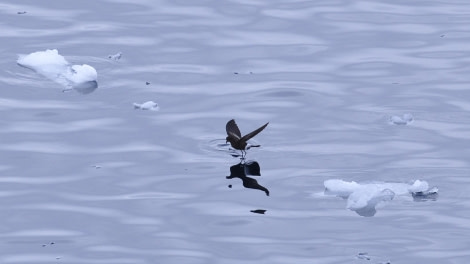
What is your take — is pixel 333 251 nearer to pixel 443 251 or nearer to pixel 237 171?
pixel 443 251

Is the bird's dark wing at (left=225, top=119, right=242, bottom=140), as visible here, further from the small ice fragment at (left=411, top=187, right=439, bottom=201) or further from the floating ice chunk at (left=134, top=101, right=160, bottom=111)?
the small ice fragment at (left=411, top=187, right=439, bottom=201)

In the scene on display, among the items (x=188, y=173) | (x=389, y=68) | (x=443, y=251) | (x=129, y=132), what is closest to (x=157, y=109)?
(x=129, y=132)

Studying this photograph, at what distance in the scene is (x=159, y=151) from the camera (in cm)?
907

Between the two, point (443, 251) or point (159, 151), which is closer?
point (443, 251)

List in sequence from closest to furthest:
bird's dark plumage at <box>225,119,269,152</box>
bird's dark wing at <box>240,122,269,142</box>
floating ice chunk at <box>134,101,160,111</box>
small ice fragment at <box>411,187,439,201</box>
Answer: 1. small ice fragment at <box>411,187,439,201</box>
2. bird's dark wing at <box>240,122,269,142</box>
3. bird's dark plumage at <box>225,119,269,152</box>
4. floating ice chunk at <box>134,101,160,111</box>

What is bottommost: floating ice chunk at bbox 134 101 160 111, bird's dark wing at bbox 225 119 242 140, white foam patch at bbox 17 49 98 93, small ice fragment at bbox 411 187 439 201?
small ice fragment at bbox 411 187 439 201

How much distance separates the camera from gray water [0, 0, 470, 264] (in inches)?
308

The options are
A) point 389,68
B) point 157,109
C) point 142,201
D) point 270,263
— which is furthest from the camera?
point 389,68

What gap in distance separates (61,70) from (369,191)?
315cm

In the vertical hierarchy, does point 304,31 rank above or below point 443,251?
above

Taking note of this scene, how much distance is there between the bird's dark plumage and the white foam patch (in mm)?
1484

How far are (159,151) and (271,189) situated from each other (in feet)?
3.07

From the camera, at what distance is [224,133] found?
9.38 metres

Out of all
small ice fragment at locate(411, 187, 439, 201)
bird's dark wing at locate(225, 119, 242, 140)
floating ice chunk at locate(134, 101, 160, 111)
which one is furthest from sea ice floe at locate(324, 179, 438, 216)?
floating ice chunk at locate(134, 101, 160, 111)
